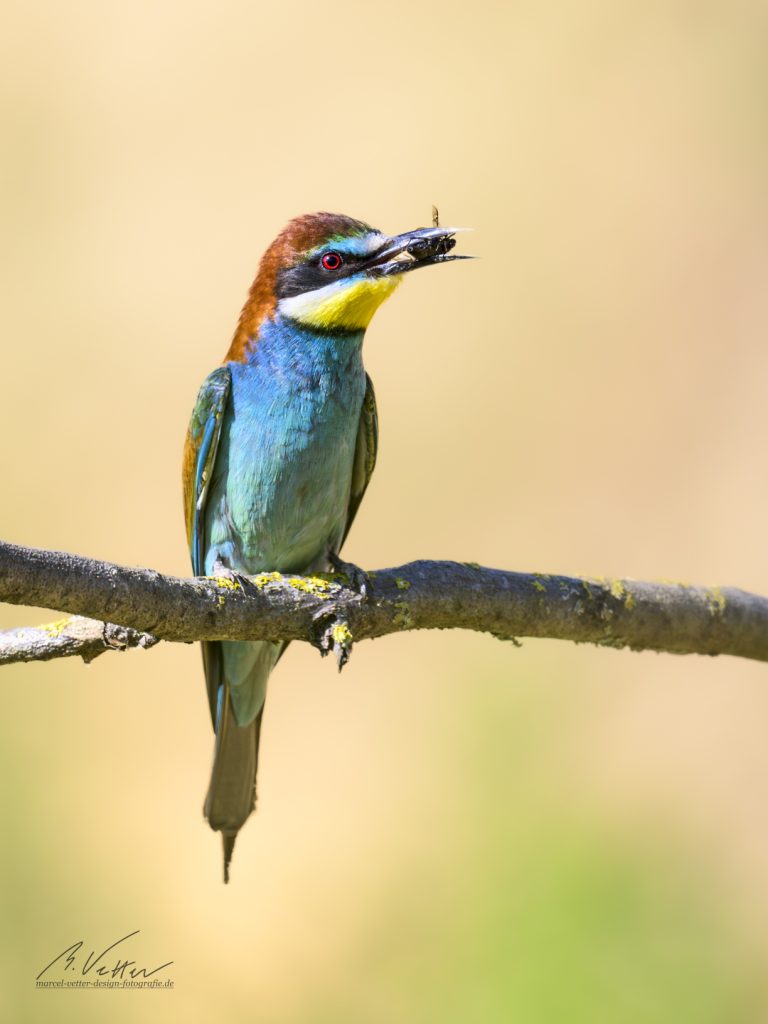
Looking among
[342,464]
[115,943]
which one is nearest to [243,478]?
[342,464]

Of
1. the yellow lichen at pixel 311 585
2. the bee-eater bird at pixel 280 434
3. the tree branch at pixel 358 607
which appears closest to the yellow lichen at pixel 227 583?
the tree branch at pixel 358 607

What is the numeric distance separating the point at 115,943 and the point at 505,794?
0.97m

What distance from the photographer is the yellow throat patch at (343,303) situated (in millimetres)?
2527

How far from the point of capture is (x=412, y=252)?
2.52 metres

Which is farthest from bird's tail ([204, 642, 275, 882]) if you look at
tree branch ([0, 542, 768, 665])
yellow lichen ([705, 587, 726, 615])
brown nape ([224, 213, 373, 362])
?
yellow lichen ([705, 587, 726, 615])

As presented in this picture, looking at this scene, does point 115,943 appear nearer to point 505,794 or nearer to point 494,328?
point 505,794

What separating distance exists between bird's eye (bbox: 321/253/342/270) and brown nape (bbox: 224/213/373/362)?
0.05 m

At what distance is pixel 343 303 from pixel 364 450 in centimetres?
34

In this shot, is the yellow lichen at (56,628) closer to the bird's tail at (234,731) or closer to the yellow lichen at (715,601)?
the bird's tail at (234,731)

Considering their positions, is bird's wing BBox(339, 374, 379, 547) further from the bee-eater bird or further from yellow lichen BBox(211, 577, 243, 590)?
yellow lichen BBox(211, 577, 243, 590)
